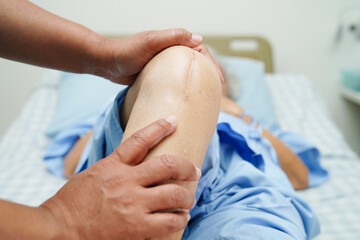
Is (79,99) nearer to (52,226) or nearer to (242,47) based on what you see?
(242,47)

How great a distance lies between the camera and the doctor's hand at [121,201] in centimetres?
43

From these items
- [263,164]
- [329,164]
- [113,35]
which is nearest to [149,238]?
[263,164]

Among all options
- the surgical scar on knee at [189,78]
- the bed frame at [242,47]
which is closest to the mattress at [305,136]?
the bed frame at [242,47]

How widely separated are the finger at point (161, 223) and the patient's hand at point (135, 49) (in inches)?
13.2

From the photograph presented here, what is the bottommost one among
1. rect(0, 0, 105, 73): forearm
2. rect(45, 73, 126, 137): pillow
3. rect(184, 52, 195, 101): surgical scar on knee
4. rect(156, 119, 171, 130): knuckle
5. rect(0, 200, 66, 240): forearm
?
rect(45, 73, 126, 137): pillow

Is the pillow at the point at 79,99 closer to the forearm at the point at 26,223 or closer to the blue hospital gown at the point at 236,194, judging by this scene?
the blue hospital gown at the point at 236,194

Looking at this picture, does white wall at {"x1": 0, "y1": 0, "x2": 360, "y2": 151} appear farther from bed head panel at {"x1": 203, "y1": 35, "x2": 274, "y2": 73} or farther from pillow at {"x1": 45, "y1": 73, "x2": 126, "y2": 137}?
pillow at {"x1": 45, "y1": 73, "x2": 126, "y2": 137}

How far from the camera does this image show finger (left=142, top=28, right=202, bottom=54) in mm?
658

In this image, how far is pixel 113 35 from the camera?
6.88ft

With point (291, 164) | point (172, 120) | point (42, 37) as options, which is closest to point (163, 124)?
point (172, 120)

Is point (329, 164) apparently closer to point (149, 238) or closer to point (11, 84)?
point (149, 238)

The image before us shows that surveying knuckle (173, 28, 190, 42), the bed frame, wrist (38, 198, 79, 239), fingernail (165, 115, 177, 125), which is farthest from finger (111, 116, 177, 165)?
the bed frame

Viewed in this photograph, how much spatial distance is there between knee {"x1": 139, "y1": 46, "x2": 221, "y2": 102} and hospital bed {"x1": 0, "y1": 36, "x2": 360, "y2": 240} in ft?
2.09

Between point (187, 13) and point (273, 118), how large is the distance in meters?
0.92
